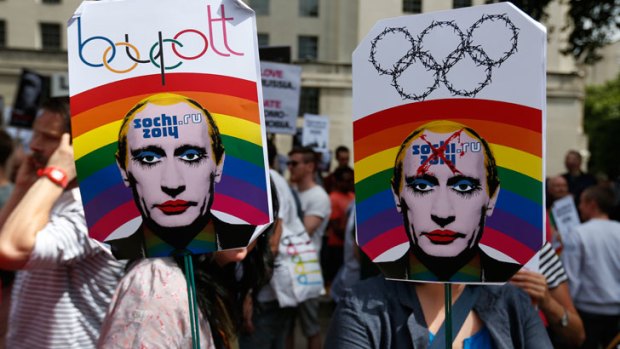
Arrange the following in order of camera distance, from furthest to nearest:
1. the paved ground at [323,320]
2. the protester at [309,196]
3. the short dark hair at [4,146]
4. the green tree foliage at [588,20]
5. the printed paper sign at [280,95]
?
the green tree foliage at [588,20]
the paved ground at [323,320]
the printed paper sign at [280,95]
the protester at [309,196]
the short dark hair at [4,146]

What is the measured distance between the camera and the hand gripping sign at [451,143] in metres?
1.75

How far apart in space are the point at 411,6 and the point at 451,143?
91.2ft

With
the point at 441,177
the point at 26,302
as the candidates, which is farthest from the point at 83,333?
the point at 441,177

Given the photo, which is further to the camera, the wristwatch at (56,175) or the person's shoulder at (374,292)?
the wristwatch at (56,175)

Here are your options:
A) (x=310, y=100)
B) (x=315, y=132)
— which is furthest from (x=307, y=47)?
(x=315, y=132)

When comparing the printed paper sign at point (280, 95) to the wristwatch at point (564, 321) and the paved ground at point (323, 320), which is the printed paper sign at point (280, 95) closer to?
Answer: the paved ground at point (323, 320)

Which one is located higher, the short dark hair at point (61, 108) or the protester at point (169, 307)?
the short dark hair at point (61, 108)

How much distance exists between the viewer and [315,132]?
10898mm

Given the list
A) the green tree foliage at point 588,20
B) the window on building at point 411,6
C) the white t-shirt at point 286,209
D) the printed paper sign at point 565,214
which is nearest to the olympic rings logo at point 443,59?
the white t-shirt at point 286,209

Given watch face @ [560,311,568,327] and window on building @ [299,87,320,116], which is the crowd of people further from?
window on building @ [299,87,320,116]

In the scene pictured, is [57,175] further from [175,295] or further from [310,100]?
[310,100]

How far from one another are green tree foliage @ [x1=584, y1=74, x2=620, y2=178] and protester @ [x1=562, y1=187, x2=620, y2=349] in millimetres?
47670

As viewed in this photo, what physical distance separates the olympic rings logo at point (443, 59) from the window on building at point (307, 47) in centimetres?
3050

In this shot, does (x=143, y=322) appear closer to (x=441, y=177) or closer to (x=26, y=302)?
(x=441, y=177)
